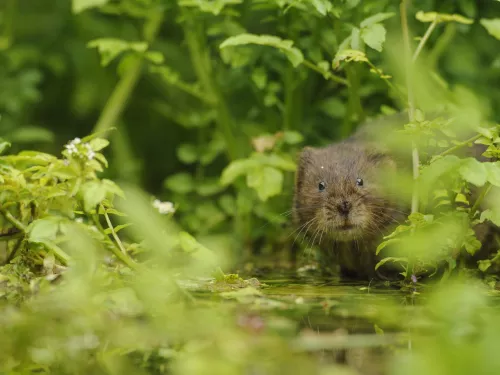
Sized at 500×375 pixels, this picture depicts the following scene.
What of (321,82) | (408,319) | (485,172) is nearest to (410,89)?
(485,172)

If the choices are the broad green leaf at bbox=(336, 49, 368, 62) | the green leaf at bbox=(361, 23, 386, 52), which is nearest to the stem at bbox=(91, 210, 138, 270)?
the broad green leaf at bbox=(336, 49, 368, 62)

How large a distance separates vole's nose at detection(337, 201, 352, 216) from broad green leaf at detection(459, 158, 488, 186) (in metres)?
1.07

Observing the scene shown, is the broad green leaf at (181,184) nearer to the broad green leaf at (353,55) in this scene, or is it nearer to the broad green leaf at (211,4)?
the broad green leaf at (211,4)

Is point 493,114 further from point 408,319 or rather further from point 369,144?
point 408,319

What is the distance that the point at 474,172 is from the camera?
2.90 meters

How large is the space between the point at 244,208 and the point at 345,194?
1253 mm

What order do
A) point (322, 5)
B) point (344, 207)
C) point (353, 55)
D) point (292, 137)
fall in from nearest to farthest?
point (353, 55)
point (322, 5)
point (344, 207)
point (292, 137)

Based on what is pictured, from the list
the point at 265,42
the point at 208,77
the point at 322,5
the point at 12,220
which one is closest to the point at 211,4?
the point at 265,42

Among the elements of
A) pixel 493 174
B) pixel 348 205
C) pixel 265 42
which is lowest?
pixel 348 205

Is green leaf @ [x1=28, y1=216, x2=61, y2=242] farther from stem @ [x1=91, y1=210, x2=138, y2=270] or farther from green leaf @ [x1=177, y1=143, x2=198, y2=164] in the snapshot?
green leaf @ [x1=177, y1=143, x2=198, y2=164]

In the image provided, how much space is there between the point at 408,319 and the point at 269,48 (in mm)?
2485

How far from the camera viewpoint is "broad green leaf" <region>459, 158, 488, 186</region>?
2871 millimetres

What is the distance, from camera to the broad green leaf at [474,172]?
287 centimetres

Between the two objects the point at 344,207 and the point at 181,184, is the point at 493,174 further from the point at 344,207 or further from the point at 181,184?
the point at 181,184
